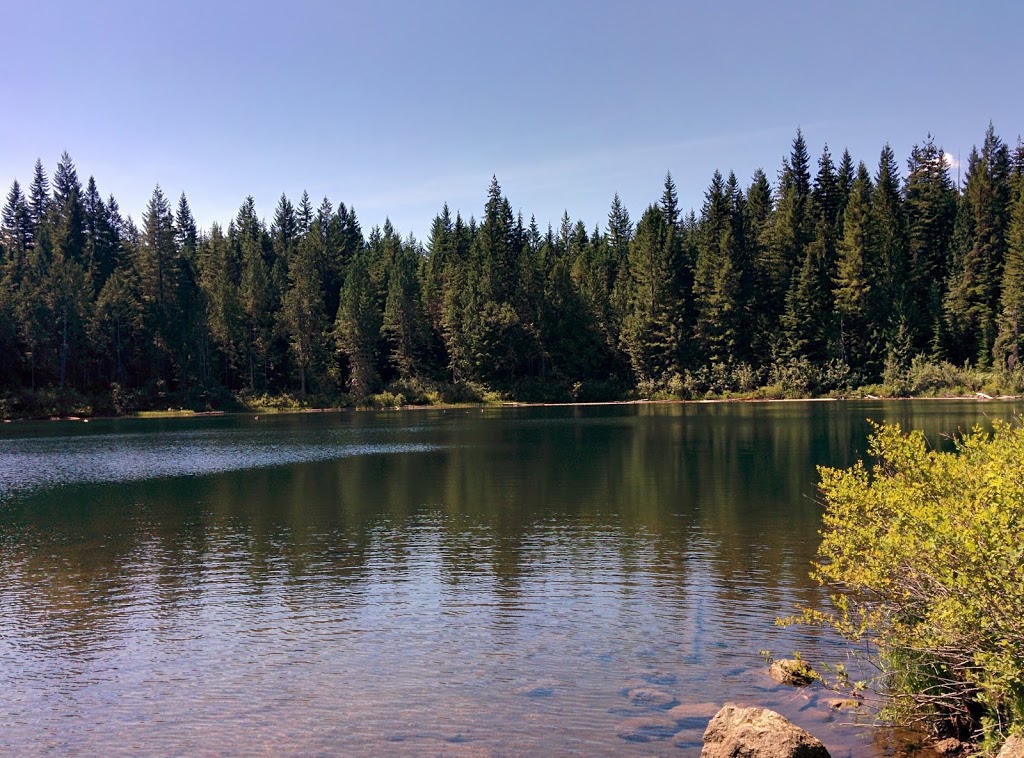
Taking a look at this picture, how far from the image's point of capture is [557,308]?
128750 millimetres

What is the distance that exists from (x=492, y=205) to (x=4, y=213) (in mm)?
82217

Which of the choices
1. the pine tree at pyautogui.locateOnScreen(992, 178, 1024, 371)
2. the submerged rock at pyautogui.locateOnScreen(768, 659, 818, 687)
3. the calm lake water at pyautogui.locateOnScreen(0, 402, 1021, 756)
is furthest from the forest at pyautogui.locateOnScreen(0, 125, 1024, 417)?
the submerged rock at pyautogui.locateOnScreen(768, 659, 818, 687)

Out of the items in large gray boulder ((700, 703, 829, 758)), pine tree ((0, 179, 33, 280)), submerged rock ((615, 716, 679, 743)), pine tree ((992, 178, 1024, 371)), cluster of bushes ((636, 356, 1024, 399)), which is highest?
pine tree ((0, 179, 33, 280))

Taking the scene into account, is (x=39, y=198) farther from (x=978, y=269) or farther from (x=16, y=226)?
(x=978, y=269)

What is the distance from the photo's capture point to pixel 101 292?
115 m

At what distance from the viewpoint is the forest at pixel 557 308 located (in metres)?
109

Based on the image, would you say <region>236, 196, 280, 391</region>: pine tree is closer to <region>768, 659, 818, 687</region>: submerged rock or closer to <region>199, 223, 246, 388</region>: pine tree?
<region>199, 223, 246, 388</region>: pine tree

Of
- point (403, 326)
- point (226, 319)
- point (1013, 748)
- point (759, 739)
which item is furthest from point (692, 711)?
point (226, 319)

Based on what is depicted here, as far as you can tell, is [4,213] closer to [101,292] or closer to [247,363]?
[101,292]

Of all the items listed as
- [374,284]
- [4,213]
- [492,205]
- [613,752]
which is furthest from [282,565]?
[4,213]

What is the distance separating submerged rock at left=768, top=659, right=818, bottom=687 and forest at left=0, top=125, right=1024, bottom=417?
100 meters

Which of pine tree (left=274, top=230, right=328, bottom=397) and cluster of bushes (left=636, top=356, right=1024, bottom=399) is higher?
pine tree (left=274, top=230, right=328, bottom=397)

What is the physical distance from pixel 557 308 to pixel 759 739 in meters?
120

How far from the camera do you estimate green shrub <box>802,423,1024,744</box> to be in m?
9.75
